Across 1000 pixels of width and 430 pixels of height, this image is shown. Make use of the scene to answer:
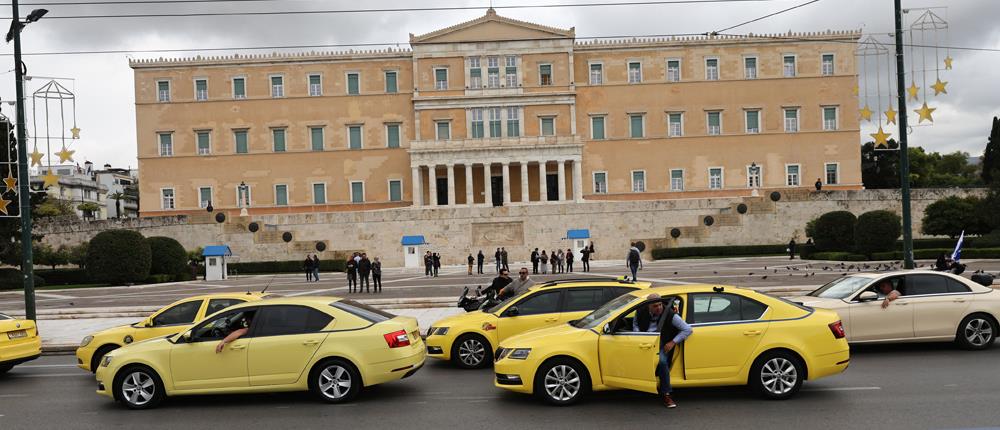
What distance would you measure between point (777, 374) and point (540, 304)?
158 inches

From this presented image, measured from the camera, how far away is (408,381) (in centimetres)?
1155

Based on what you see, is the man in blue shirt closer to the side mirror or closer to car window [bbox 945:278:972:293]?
the side mirror

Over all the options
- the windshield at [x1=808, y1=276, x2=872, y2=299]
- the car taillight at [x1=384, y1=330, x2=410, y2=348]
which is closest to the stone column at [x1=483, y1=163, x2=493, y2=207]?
the windshield at [x1=808, y1=276, x2=872, y2=299]

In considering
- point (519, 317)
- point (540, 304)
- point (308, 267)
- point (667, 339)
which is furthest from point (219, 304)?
point (308, 267)

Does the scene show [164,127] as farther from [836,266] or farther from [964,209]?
[964,209]

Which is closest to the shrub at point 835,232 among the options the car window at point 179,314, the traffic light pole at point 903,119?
the traffic light pole at point 903,119

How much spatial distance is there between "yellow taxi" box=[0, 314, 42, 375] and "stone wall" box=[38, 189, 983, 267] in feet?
122

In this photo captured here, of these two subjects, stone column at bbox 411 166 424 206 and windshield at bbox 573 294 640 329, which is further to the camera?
stone column at bbox 411 166 424 206

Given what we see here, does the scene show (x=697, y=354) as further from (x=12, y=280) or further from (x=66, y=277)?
(x=66, y=277)

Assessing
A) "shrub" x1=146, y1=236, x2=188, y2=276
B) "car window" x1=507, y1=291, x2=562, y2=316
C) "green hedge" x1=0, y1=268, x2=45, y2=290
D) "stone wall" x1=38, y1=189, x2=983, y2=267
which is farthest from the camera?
"stone wall" x1=38, y1=189, x2=983, y2=267

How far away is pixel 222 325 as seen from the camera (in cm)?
1020

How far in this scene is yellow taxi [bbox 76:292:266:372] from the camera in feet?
41.5

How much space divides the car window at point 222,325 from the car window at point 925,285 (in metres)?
9.87

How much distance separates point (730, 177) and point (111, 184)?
10771 centimetres
